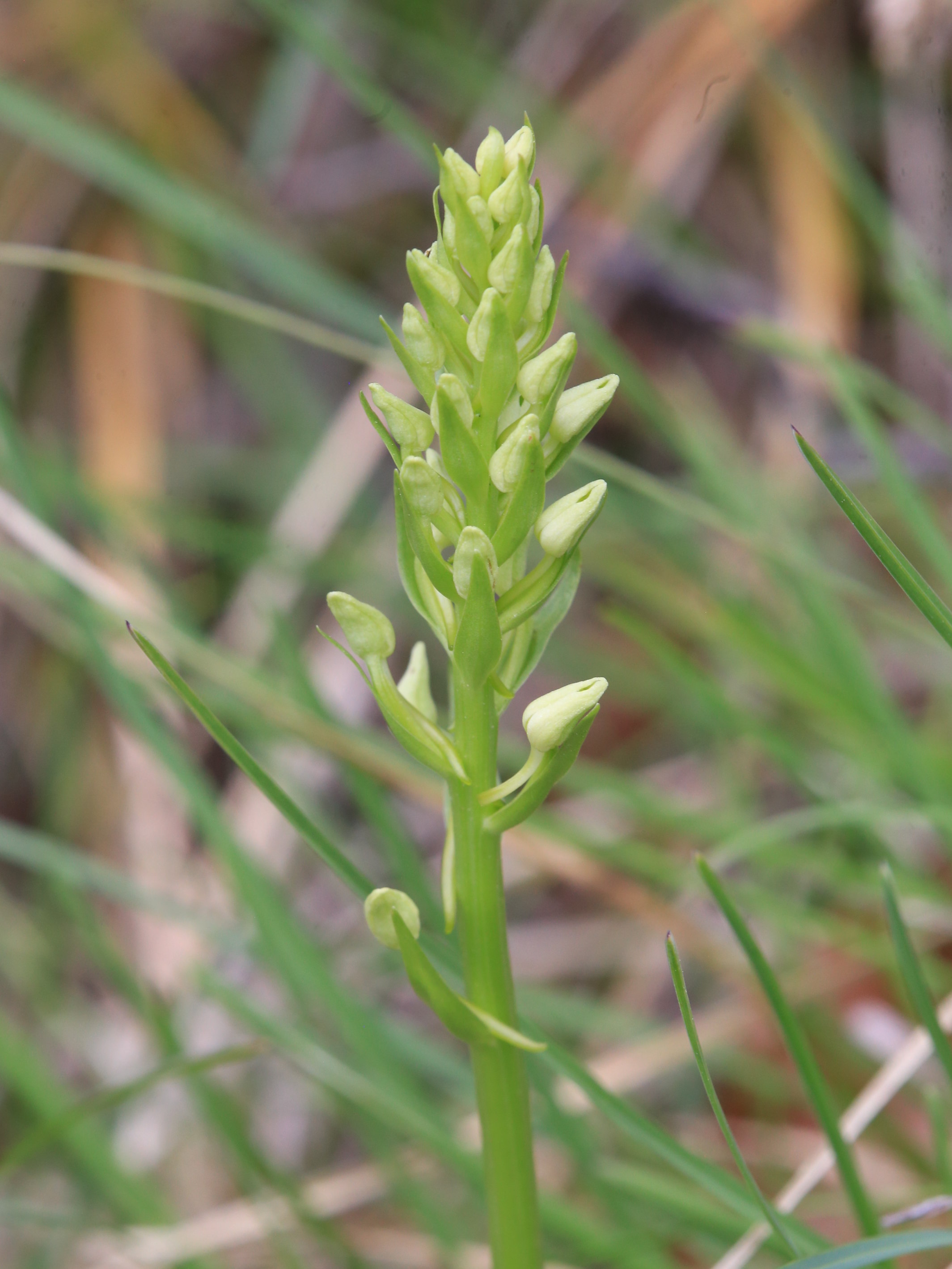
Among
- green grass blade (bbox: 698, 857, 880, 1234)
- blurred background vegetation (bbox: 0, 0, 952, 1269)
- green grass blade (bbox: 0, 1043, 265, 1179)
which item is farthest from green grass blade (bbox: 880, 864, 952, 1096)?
green grass blade (bbox: 0, 1043, 265, 1179)

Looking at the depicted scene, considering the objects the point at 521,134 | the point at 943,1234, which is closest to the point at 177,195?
the point at 521,134

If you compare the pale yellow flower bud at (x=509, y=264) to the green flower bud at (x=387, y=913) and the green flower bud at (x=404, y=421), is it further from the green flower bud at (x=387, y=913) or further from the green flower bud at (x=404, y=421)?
the green flower bud at (x=387, y=913)

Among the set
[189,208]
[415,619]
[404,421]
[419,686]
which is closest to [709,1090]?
[419,686]

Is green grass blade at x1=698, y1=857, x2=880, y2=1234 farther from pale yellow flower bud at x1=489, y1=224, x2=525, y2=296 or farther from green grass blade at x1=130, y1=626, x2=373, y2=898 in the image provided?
pale yellow flower bud at x1=489, y1=224, x2=525, y2=296

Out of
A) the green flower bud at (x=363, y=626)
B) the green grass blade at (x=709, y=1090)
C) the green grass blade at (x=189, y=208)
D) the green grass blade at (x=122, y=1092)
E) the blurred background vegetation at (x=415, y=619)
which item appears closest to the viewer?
the green grass blade at (x=709, y=1090)

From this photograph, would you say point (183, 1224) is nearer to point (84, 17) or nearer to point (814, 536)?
point (814, 536)

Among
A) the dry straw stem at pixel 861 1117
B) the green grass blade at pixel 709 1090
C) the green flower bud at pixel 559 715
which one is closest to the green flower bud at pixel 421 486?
the green flower bud at pixel 559 715
